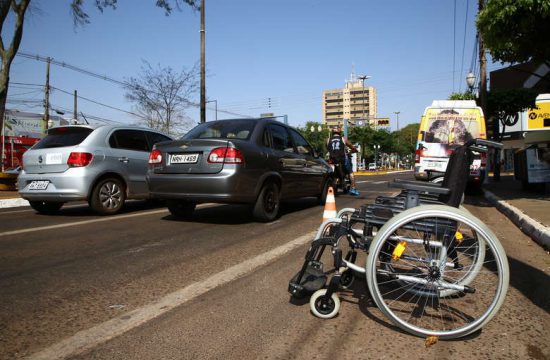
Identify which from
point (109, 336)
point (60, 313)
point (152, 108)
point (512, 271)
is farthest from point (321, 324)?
point (152, 108)

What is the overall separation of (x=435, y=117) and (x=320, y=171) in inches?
209

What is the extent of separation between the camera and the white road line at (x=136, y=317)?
6.74ft

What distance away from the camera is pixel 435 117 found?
444 inches

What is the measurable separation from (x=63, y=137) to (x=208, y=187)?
3.12 metres

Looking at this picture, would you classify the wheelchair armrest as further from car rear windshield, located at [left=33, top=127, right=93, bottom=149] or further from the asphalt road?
car rear windshield, located at [left=33, top=127, right=93, bottom=149]

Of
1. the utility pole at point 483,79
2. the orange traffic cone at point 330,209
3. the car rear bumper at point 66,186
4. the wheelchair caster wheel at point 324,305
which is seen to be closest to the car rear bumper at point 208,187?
the car rear bumper at point 66,186

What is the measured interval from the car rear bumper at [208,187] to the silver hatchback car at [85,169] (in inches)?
55.3

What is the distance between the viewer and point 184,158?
18.3 feet

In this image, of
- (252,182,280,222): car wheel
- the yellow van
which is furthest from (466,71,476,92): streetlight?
(252,182,280,222): car wheel

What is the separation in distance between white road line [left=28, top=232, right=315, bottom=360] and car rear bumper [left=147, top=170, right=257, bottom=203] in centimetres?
164

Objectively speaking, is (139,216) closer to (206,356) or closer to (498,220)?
(206,356)

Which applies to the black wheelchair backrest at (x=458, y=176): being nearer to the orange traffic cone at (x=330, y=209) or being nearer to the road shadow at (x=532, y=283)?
the road shadow at (x=532, y=283)

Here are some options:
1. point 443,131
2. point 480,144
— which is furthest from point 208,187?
point 443,131

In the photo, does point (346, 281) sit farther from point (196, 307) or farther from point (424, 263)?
point (196, 307)
